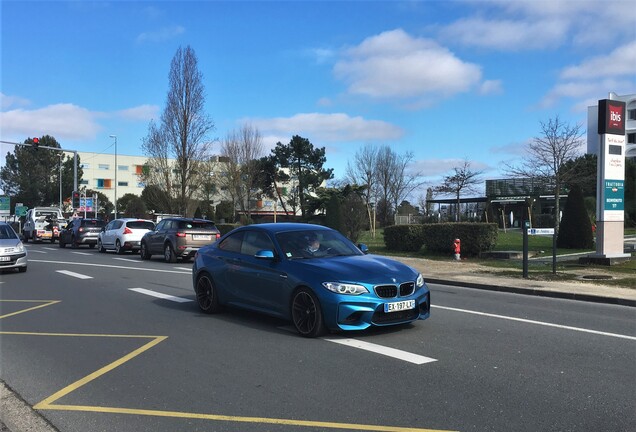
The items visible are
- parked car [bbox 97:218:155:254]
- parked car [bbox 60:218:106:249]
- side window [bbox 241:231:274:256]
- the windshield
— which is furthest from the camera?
parked car [bbox 60:218:106:249]

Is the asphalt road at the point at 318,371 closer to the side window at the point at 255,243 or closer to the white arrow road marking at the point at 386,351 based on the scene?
the white arrow road marking at the point at 386,351

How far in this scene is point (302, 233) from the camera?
8219mm

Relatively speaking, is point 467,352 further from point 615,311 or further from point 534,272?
point 534,272

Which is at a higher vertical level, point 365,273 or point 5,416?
point 365,273

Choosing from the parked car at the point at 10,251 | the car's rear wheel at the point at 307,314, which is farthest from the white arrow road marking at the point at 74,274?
the car's rear wheel at the point at 307,314

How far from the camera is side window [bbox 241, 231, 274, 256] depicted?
8.14 meters

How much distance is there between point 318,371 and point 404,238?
62.6ft

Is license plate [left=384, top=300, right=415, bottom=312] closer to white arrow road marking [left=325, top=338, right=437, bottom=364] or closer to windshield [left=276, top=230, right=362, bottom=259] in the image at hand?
white arrow road marking [left=325, top=338, right=437, bottom=364]

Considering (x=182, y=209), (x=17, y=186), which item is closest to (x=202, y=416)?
(x=182, y=209)

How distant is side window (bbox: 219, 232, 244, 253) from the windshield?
3.02 feet

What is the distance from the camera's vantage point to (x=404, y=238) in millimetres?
24312

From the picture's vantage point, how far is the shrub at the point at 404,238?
23.8 m

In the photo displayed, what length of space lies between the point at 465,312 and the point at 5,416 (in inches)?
280

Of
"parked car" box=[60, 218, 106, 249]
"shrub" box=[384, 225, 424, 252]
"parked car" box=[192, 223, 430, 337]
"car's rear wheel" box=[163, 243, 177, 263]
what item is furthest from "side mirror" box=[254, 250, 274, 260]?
"parked car" box=[60, 218, 106, 249]
